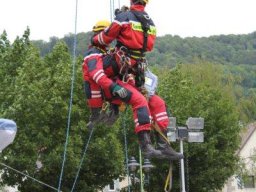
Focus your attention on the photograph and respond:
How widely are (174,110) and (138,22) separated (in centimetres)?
2312

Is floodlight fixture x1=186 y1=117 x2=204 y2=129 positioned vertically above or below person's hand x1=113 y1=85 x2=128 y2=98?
above

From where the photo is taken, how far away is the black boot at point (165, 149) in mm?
7289

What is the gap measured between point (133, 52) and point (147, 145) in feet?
3.08

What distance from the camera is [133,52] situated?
7.20m

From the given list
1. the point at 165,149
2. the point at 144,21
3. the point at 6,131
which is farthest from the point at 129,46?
the point at 6,131

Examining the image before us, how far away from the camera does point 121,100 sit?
7.24m

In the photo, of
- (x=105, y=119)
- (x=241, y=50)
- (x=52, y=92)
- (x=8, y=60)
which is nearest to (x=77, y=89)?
(x=52, y=92)

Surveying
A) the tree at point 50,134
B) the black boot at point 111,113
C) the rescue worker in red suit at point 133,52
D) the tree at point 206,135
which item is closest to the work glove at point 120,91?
the rescue worker in red suit at point 133,52

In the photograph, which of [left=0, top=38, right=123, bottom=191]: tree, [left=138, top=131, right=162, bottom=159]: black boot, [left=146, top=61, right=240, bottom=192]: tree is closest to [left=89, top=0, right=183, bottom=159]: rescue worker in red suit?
[left=138, top=131, right=162, bottom=159]: black boot

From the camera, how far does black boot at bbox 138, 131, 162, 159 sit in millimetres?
7051

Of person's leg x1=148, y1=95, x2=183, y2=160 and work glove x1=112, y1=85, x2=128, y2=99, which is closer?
work glove x1=112, y1=85, x2=128, y2=99

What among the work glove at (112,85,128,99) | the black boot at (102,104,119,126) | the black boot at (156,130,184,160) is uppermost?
the work glove at (112,85,128,99)

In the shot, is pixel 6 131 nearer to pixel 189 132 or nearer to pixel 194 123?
pixel 194 123

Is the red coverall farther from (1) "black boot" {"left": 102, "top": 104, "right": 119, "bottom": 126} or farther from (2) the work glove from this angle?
(1) "black boot" {"left": 102, "top": 104, "right": 119, "bottom": 126}
